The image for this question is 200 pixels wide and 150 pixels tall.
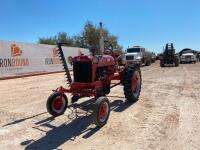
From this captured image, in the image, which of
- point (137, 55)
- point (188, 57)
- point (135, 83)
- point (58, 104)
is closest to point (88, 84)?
point (58, 104)

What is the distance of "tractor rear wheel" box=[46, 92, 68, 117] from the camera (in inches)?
275

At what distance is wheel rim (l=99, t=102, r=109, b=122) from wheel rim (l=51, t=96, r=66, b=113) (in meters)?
1.43

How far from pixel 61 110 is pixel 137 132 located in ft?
7.77

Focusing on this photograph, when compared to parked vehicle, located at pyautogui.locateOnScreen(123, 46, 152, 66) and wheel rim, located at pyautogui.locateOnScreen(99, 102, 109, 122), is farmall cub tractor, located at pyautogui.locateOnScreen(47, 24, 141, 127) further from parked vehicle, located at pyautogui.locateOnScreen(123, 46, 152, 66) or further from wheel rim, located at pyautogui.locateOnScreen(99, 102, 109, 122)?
parked vehicle, located at pyautogui.locateOnScreen(123, 46, 152, 66)

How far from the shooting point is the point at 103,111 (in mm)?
6301

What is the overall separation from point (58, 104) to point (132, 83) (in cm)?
252

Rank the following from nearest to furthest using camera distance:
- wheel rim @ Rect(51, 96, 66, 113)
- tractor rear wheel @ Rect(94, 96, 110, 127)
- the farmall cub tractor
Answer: tractor rear wheel @ Rect(94, 96, 110, 127)
the farmall cub tractor
wheel rim @ Rect(51, 96, 66, 113)

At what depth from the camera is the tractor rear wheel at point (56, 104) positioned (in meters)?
6.99

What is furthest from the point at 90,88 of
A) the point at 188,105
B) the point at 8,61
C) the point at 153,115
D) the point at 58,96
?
the point at 8,61

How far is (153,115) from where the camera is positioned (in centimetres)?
700

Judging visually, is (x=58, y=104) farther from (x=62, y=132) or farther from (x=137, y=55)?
(x=137, y=55)

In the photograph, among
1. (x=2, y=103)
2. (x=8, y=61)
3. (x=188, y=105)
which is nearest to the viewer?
(x=188, y=105)

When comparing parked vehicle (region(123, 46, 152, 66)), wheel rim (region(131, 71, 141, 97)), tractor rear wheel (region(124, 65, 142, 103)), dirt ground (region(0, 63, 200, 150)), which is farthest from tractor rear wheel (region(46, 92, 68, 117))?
parked vehicle (region(123, 46, 152, 66))

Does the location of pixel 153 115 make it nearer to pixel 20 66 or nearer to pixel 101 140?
pixel 101 140
